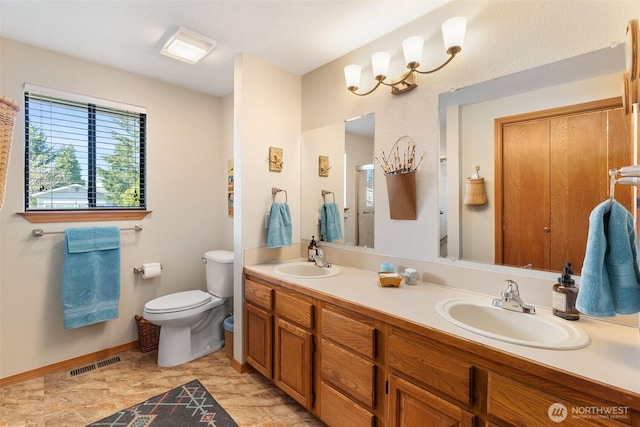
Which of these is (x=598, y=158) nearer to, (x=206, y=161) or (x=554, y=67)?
(x=554, y=67)

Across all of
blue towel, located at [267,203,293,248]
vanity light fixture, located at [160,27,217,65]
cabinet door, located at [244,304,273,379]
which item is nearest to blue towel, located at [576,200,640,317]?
cabinet door, located at [244,304,273,379]

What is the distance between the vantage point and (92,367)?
7.49ft

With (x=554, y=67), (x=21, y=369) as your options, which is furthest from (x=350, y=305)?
(x=21, y=369)

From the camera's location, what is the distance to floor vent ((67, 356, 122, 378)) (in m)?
2.20

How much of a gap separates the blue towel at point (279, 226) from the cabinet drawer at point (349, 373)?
3.05ft

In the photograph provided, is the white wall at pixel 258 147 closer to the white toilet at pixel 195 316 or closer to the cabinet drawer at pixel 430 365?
the white toilet at pixel 195 316

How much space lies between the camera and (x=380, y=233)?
1986 mm

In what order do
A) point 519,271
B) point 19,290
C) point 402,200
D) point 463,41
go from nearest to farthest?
point 519,271 → point 463,41 → point 402,200 → point 19,290

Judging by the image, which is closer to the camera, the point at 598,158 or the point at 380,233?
the point at 598,158

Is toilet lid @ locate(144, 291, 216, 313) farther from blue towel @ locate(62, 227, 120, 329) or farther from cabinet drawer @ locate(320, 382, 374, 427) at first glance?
cabinet drawer @ locate(320, 382, 374, 427)

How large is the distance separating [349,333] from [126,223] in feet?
7.14

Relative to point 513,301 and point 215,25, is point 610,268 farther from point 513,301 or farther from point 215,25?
point 215,25

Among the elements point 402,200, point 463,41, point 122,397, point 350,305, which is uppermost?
Answer: point 463,41

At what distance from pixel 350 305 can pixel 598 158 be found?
1.23 meters
